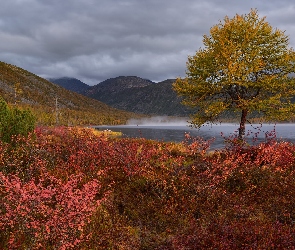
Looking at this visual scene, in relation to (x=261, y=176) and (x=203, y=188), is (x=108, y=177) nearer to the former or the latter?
(x=203, y=188)

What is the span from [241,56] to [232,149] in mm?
7654

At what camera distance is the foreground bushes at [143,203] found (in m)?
6.65

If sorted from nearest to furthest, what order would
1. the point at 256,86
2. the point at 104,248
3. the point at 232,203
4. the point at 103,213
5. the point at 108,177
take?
the point at 104,248, the point at 103,213, the point at 232,203, the point at 108,177, the point at 256,86

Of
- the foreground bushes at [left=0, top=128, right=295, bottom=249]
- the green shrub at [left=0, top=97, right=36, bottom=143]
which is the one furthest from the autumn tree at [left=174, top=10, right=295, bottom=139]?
the green shrub at [left=0, top=97, right=36, bottom=143]

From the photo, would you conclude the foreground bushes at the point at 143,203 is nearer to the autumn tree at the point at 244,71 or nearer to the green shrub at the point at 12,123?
the green shrub at the point at 12,123

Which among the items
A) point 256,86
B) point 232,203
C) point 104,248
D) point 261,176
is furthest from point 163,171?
point 256,86

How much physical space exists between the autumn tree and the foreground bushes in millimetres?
5496

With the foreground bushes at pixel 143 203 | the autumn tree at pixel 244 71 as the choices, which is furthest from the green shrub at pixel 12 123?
the autumn tree at pixel 244 71

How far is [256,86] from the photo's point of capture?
1881cm

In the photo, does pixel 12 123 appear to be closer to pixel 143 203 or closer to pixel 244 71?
pixel 143 203

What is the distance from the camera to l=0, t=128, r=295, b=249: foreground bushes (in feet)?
21.8

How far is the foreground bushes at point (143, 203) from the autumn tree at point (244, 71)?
18.0 feet

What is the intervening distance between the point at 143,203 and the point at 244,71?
1262cm

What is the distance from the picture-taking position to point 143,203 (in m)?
9.24
